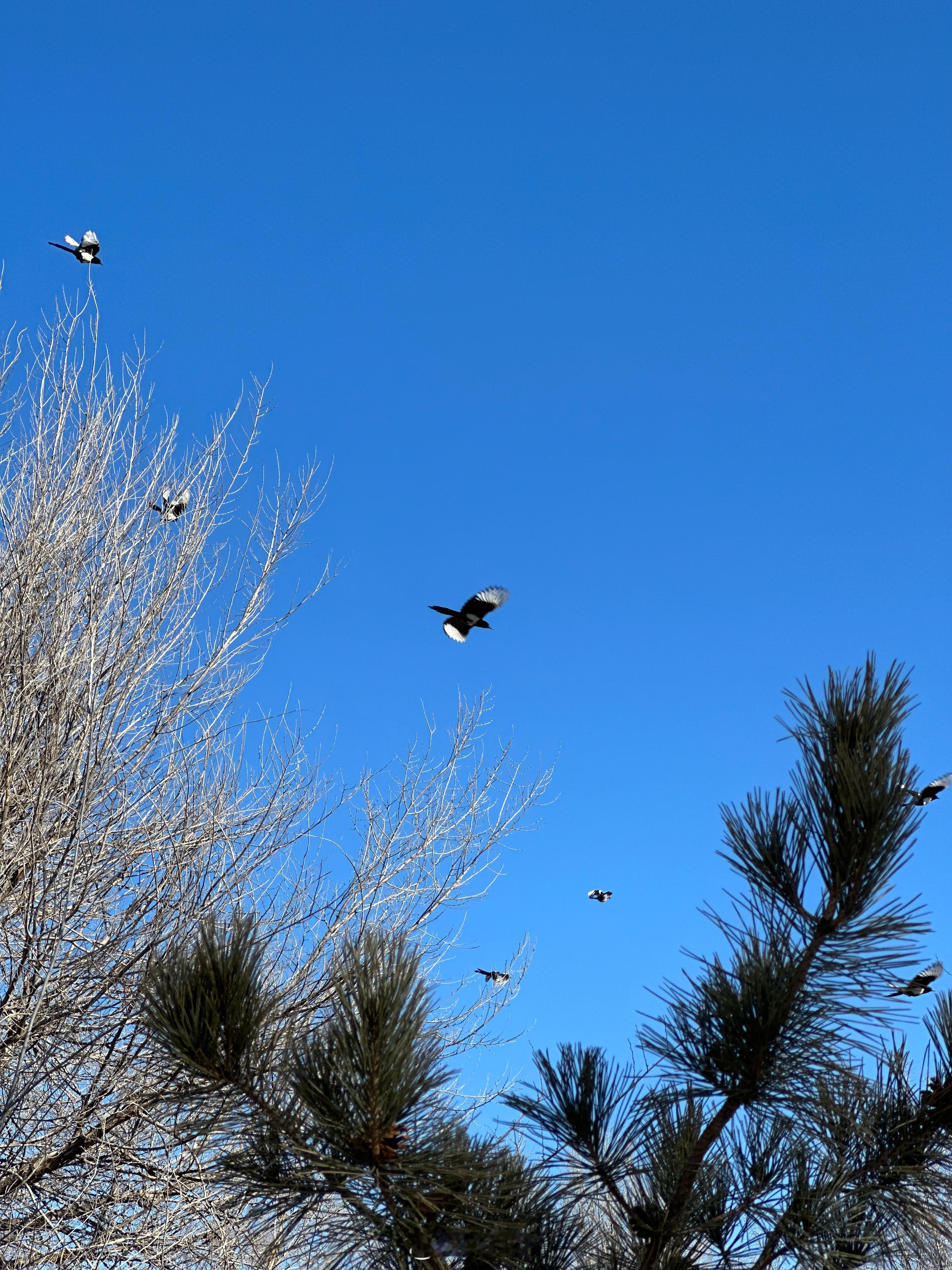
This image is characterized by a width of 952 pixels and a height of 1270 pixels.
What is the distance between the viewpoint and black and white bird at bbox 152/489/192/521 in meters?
6.06

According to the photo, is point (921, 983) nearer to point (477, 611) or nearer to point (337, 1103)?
A: point (337, 1103)

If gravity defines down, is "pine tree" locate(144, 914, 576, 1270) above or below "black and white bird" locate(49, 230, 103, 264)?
below

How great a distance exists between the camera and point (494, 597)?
4383 mm

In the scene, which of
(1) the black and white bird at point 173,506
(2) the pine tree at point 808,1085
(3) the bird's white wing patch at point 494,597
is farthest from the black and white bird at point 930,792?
(1) the black and white bird at point 173,506

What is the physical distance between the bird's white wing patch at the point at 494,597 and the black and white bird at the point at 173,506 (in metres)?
2.56

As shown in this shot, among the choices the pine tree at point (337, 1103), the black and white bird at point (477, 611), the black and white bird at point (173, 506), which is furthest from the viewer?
the black and white bird at point (173, 506)

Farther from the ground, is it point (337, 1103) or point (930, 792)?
point (930, 792)

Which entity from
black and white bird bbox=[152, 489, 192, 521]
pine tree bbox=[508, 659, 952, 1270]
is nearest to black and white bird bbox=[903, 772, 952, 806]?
pine tree bbox=[508, 659, 952, 1270]

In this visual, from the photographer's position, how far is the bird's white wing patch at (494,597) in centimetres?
437

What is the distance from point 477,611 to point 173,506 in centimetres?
257

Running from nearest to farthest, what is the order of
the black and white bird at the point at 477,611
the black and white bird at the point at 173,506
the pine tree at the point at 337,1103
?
the pine tree at the point at 337,1103 → the black and white bird at the point at 477,611 → the black and white bird at the point at 173,506

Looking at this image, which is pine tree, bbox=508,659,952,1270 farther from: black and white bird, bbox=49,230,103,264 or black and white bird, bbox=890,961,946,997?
black and white bird, bbox=49,230,103,264

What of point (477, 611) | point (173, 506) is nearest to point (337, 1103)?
point (477, 611)

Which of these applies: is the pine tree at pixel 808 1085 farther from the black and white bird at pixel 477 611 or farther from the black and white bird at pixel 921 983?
the black and white bird at pixel 477 611
